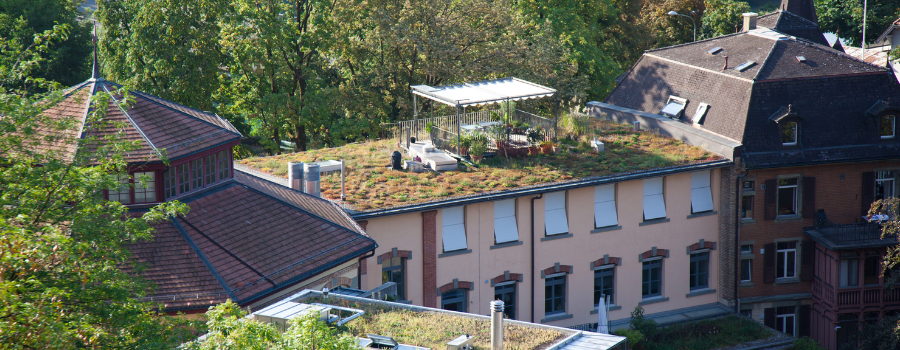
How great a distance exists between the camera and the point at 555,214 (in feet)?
125

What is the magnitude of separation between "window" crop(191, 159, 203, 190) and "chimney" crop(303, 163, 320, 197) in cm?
489

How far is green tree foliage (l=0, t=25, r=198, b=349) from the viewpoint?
1562cm

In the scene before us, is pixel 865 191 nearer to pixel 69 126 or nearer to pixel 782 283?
pixel 782 283

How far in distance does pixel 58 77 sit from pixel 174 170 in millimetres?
33509

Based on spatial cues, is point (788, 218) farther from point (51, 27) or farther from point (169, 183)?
point (51, 27)

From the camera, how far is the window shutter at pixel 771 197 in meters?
41.3

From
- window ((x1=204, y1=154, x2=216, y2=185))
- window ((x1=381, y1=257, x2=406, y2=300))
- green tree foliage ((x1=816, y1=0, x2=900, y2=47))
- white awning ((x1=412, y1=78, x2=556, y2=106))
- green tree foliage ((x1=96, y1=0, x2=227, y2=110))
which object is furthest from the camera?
green tree foliage ((x1=816, y1=0, x2=900, y2=47))

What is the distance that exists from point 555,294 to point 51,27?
37.0 meters

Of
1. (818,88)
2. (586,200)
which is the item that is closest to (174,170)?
(586,200)

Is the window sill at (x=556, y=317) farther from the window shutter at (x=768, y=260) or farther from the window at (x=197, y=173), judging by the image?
the window at (x=197, y=173)

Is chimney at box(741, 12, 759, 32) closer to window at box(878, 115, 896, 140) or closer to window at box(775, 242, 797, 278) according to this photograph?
window at box(878, 115, 896, 140)

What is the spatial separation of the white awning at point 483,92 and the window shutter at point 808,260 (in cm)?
1384

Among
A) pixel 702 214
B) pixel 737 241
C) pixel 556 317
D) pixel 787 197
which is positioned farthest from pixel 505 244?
pixel 787 197

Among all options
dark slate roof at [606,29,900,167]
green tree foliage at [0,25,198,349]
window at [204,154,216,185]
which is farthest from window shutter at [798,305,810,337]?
green tree foliage at [0,25,198,349]
